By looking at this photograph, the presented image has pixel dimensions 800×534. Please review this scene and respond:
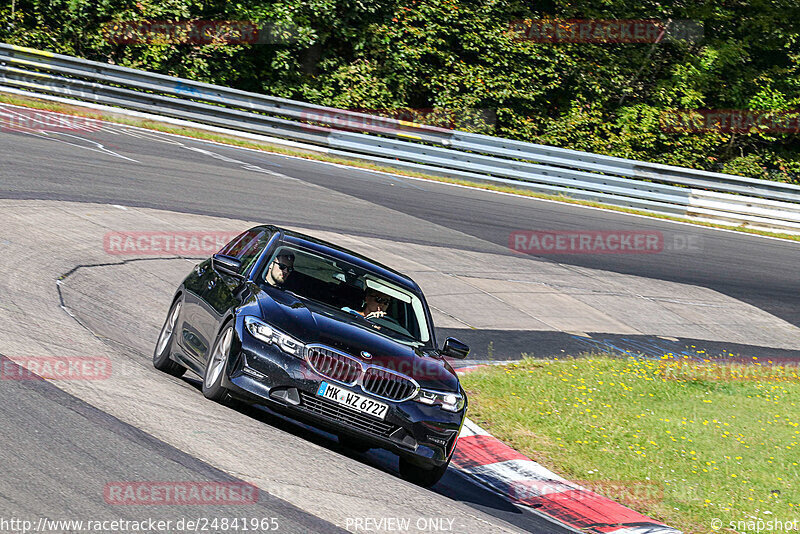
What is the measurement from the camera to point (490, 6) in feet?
100

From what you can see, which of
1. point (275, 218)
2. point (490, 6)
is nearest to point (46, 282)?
point (275, 218)

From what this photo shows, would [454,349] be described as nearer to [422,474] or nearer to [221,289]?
[422,474]

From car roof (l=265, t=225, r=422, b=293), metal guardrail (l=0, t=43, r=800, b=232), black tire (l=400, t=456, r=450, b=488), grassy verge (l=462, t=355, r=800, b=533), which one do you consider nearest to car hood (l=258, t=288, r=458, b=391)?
black tire (l=400, t=456, r=450, b=488)

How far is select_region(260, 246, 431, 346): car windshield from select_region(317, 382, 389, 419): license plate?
0.95 metres

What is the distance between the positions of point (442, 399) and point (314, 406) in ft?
3.17

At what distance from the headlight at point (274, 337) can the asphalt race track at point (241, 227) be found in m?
0.62

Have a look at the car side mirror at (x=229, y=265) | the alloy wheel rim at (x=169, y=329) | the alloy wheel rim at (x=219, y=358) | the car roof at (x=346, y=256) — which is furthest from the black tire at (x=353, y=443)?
the alloy wheel rim at (x=169, y=329)

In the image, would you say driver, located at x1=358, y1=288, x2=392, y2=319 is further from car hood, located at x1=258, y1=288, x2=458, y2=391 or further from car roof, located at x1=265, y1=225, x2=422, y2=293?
car hood, located at x1=258, y1=288, x2=458, y2=391

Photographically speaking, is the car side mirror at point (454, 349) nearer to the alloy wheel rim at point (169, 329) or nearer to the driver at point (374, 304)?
the driver at point (374, 304)

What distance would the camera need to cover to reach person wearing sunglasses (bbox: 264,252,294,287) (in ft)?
26.7

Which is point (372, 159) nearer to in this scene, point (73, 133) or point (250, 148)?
point (250, 148)

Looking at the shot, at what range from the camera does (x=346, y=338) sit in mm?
7340

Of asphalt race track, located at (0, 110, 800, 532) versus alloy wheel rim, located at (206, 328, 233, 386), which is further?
alloy wheel rim, located at (206, 328, 233, 386)

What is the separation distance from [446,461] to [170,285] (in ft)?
21.4
